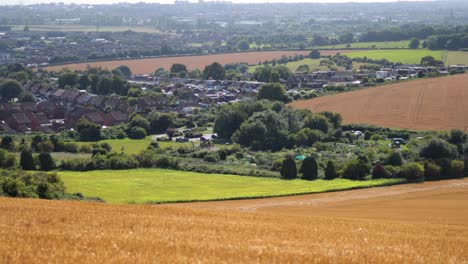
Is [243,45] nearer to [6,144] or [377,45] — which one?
[377,45]

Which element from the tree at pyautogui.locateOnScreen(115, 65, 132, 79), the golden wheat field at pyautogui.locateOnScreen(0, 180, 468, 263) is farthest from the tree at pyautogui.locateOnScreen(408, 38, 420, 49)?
the golden wheat field at pyautogui.locateOnScreen(0, 180, 468, 263)

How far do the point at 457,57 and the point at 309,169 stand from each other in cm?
5764

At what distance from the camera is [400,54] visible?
9400 centimetres

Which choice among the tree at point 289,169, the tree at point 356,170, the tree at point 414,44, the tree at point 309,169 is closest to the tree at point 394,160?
the tree at point 356,170

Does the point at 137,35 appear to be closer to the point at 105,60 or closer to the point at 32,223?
the point at 105,60

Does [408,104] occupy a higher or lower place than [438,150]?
lower

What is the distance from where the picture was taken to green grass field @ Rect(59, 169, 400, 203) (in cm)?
2758

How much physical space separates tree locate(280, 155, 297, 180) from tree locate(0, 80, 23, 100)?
121 feet

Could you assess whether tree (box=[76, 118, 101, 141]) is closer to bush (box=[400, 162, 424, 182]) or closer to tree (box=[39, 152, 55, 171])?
A: tree (box=[39, 152, 55, 171])

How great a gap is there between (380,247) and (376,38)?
108153 mm

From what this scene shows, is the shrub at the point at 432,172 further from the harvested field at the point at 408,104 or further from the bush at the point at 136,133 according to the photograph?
the bush at the point at 136,133

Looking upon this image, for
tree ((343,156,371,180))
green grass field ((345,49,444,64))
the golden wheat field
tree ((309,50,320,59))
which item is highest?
the golden wheat field

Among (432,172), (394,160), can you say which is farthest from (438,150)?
(432,172)

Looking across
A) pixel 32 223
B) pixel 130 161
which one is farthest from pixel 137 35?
pixel 32 223
